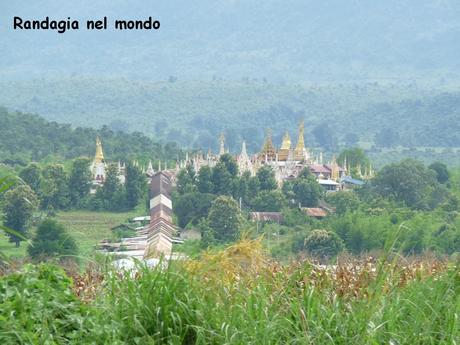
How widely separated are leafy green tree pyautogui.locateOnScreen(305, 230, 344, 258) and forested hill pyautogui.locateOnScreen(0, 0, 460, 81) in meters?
125

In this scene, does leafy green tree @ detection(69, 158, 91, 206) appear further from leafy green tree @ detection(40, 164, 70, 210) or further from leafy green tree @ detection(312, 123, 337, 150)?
leafy green tree @ detection(312, 123, 337, 150)

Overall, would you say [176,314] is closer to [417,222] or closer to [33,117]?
[417,222]

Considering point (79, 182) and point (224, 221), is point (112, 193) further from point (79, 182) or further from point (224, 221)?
point (224, 221)

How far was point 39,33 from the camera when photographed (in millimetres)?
187875

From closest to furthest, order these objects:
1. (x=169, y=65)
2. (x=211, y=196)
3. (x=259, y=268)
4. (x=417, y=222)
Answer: (x=259, y=268), (x=417, y=222), (x=211, y=196), (x=169, y=65)

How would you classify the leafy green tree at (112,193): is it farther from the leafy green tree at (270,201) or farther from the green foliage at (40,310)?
the green foliage at (40,310)

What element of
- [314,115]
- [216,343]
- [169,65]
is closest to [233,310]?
[216,343]

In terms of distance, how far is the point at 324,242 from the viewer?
99.7ft

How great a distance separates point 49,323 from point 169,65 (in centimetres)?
17009

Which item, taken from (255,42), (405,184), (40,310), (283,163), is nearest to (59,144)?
(283,163)

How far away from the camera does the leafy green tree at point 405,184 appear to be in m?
40.8

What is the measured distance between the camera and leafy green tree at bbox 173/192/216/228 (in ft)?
115

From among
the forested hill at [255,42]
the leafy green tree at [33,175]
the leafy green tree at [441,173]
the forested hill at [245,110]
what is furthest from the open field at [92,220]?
the forested hill at [255,42]

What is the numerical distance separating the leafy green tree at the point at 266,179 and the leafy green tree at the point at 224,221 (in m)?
6.79
